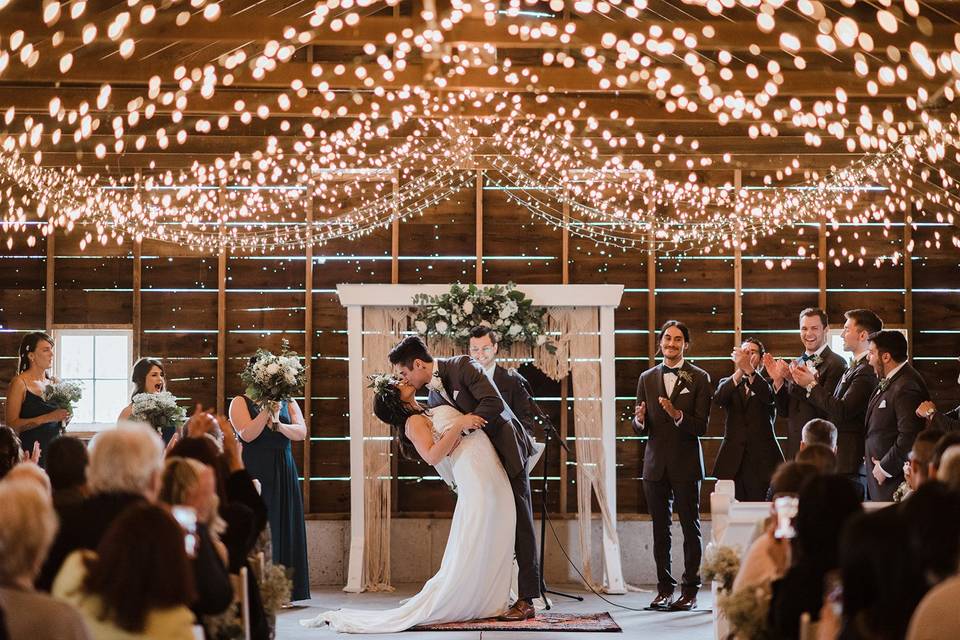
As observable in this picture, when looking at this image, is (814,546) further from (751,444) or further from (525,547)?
(751,444)

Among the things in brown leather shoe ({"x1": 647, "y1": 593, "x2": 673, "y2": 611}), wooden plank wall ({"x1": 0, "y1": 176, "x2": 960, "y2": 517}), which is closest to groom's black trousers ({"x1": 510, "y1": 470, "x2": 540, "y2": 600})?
brown leather shoe ({"x1": 647, "y1": 593, "x2": 673, "y2": 611})

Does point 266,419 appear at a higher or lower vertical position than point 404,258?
lower

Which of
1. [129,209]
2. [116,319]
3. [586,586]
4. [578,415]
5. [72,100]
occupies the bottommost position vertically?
[586,586]

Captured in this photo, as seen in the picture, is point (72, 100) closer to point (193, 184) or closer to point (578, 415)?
point (193, 184)

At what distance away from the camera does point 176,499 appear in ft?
11.5

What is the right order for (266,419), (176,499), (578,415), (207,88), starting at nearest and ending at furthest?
(176,499) → (207,88) → (266,419) → (578,415)

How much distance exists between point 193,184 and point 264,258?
781 millimetres

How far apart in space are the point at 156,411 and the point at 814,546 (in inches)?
195

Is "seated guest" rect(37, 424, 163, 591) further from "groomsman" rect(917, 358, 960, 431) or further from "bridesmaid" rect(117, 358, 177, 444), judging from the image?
"bridesmaid" rect(117, 358, 177, 444)

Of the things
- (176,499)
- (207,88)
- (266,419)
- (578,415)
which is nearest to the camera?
(176,499)

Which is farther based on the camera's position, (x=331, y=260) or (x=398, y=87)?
(x=331, y=260)

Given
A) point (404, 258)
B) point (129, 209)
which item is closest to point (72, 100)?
point (129, 209)

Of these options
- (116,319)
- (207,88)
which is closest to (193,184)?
(116,319)

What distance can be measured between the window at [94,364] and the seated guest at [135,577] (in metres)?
6.51
